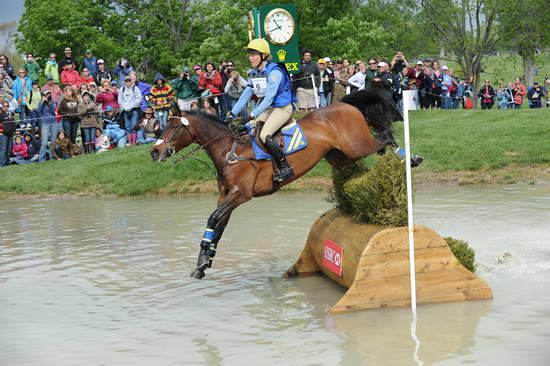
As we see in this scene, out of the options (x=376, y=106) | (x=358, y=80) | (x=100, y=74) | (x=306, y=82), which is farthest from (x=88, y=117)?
(x=376, y=106)

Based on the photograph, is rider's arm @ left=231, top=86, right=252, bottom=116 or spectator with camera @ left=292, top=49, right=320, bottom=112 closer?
rider's arm @ left=231, top=86, right=252, bottom=116

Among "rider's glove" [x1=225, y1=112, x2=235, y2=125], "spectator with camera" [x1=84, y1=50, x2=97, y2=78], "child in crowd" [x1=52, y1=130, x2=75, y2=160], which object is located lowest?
"child in crowd" [x1=52, y1=130, x2=75, y2=160]

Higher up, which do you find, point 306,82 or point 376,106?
point 306,82

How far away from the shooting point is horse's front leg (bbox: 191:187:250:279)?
1025 cm

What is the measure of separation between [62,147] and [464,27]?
29.7 meters

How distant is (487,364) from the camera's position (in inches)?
280

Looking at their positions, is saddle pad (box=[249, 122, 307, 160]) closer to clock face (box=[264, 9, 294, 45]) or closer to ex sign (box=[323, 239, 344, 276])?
ex sign (box=[323, 239, 344, 276])

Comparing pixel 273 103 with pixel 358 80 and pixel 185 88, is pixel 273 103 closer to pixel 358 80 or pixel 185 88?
pixel 185 88

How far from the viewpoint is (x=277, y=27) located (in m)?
23.9

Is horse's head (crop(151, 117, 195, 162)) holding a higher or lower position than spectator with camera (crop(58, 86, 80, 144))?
lower

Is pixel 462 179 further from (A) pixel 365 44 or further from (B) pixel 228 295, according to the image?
(A) pixel 365 44

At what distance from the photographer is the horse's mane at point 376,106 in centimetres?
1166

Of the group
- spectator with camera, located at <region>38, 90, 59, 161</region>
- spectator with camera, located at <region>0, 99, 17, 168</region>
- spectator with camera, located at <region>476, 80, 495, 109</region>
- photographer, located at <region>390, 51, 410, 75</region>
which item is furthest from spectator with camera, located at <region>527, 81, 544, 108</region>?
spectator with camera, located at <region>0, 99, 17, 168</region>

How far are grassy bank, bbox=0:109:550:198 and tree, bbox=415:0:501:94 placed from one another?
74.8 feet
